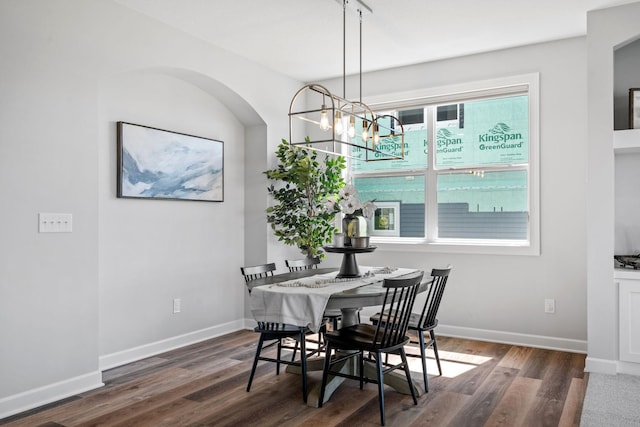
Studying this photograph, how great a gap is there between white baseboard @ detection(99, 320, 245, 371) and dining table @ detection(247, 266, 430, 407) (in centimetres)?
144

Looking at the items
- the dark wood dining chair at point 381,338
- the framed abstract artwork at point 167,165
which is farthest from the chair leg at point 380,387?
the framed abstract artwork at point 167,165

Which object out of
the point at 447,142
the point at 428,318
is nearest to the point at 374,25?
the point at 447,142

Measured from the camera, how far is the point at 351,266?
359 centimetres

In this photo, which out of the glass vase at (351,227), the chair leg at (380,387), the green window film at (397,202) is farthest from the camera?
the green window film at (397,202)

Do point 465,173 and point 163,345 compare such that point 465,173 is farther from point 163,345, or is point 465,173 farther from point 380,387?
point 163,345

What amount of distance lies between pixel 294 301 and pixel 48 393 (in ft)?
5.50

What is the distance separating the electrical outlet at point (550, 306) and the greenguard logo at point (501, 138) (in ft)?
4.64

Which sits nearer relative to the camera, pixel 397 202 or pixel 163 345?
pixel 163 345

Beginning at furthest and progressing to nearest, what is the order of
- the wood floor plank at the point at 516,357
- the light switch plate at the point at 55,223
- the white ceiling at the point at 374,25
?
the wood floor plank at the point at 516,357
the white ceiling at the point at 374,25
the light switch plate at the point at 55,223

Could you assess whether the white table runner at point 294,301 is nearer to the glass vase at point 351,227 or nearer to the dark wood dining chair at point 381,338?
the dark wood dining chair at point 381,338

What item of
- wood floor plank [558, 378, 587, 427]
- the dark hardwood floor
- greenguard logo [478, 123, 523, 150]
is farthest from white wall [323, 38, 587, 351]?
wood floor plank [558, 378, 587, 427]

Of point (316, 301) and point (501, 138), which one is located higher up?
→ point (501, 138)

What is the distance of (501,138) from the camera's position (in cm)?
475

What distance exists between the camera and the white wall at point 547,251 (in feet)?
14.1
